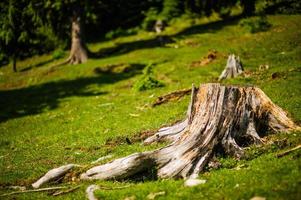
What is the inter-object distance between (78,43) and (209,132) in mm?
37449

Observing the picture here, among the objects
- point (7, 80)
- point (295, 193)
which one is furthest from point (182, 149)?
point (7, 80)

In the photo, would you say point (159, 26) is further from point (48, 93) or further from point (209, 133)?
point (209, 133)

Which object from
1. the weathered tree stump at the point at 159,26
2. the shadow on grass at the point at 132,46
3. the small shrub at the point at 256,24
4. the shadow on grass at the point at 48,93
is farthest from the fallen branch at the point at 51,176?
the weathered tree stump at the point at 159,26

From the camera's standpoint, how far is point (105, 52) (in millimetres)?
54094

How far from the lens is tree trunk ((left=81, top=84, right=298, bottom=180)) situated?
14648 millimetres

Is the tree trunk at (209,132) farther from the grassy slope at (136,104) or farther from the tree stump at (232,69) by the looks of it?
the tree stump at (232,69)

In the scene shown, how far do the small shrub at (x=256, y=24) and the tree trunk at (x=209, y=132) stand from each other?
2998cm

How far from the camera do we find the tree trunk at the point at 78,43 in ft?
165

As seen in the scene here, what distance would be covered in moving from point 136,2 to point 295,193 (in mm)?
58076

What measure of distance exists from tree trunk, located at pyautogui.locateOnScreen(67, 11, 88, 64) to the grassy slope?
1.65 meters

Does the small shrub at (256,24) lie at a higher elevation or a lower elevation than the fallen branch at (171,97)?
higher

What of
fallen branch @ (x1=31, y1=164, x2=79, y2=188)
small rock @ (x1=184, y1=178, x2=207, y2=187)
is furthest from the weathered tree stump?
small rock @ (x1=184, y1=178, x2=207, y2=187)

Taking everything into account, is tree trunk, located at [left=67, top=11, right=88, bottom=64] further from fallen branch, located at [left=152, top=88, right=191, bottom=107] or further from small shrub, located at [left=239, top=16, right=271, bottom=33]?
fallen branch, located at [left=152, top=88, right=191, bottom=107]

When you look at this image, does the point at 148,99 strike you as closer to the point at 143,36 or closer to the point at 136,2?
the point at 143,36
